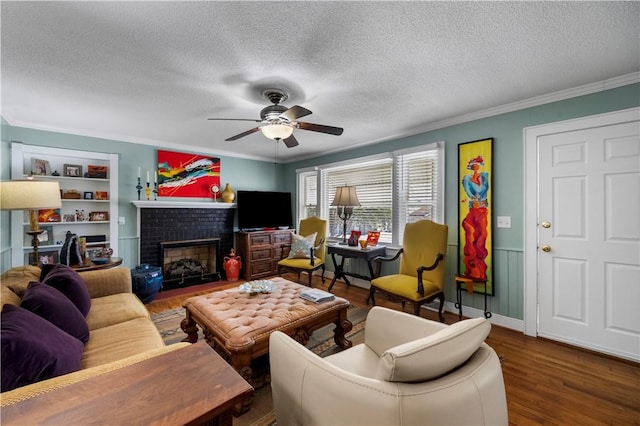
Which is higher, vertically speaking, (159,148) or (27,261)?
(159,148)

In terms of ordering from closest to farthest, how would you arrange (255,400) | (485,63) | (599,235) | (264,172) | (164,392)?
1. (164,392)
2. (255,400)
3. (485,63)
4. (599,235)
5. (264,172)

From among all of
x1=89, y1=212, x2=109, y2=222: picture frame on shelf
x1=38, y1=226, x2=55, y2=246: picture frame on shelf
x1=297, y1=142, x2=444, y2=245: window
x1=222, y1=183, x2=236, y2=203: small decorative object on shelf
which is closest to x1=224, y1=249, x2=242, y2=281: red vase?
x1=222, y1=183, x2=236, y2=203: small decorative object on shelf

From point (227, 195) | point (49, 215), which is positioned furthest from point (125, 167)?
point (227, 195)

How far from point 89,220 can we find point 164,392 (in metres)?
4.03

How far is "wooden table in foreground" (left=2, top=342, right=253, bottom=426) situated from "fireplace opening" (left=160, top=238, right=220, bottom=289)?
3705 mm

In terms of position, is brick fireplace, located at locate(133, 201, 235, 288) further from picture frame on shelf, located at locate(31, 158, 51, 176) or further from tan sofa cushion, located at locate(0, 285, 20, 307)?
tan sofa cushion, located at locate(0, 285, 20, 307)

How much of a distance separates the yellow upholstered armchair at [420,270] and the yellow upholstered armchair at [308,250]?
1202 mm

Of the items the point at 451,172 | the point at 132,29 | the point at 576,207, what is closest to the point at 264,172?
the point at 451,172

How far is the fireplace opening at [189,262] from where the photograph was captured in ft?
14.3

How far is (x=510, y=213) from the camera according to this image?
285cm

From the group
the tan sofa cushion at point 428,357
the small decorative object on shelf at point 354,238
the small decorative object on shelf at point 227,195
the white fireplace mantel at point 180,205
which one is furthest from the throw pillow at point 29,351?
the small decorative object on shelf at point 227,195

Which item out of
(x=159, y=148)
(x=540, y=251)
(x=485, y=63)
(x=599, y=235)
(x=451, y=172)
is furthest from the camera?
(x=159, y=148)

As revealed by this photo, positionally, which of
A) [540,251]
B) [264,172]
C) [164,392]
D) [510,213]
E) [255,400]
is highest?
[264,172]

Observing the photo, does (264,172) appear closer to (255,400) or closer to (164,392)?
(255,400)
